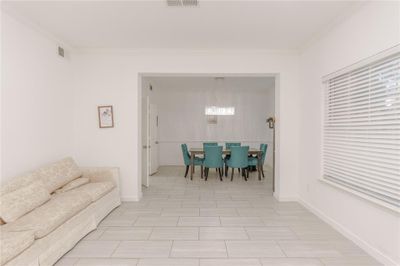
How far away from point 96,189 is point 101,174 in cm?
63

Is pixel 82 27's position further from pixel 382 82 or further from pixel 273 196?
pixel 273 196

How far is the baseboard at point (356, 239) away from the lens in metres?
2.31

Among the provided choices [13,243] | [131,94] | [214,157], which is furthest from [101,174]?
[214,157]

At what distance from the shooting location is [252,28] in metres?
3.38

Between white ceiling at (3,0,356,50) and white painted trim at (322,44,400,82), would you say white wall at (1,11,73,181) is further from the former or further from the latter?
white painted trim at (322,44,400,82)

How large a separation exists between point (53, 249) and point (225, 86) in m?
6.35

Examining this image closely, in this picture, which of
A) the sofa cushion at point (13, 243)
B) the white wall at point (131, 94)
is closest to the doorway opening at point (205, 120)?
the white wall at point (131, 94)

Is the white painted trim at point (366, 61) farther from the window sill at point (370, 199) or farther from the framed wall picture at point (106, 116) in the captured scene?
the framed wall picture at point (106, 116)

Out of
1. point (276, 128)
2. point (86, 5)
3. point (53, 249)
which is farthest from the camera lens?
point (276, 128)

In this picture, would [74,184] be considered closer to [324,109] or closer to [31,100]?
[31,100]

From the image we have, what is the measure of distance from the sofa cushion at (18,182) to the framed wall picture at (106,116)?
4.92 feet

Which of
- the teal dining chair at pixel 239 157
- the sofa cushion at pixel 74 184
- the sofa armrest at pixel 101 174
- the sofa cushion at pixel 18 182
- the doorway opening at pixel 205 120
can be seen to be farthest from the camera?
the doorway opening at pixel 205 120

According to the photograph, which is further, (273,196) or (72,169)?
A: (273,196)

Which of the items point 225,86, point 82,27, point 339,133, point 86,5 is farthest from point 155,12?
point 225,86
